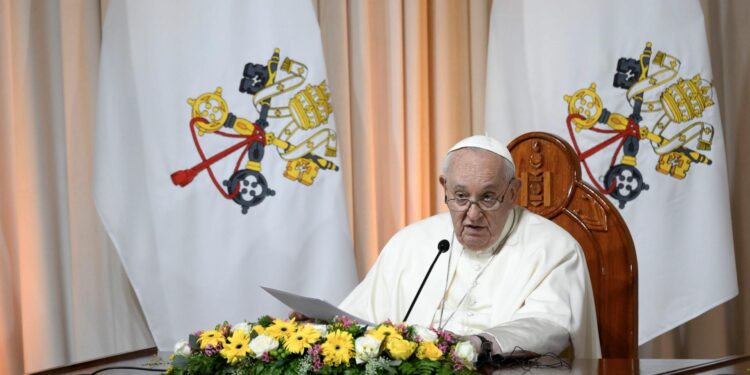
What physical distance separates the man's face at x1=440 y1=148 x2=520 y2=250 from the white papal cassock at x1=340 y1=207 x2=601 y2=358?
0.14m

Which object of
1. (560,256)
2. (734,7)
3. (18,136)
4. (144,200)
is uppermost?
(734,7)

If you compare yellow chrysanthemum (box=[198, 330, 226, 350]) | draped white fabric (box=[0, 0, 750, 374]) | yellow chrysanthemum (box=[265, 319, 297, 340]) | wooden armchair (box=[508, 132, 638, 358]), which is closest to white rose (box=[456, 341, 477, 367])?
yellow chrysanthemum (box=[265, 319, 297, 340])

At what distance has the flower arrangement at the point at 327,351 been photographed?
2.00 metres

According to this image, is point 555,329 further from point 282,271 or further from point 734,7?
point 734,7

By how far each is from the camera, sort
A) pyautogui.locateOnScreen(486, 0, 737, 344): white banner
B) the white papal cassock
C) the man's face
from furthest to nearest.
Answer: pyautogui.locateOnScreen(486, 0, 737, 344): white banner, the man's face, the white papal cassock

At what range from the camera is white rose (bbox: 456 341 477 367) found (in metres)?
2.06

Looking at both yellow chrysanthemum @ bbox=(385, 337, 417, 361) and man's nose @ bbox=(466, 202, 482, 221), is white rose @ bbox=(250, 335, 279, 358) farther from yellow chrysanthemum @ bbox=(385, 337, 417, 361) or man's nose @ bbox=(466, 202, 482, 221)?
man's nose @ bbox=(466, 202, 482, 221)

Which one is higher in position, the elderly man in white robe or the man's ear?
the man's ear

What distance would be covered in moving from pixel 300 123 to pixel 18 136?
4.29 feet

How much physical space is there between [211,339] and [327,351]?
0.32 metres

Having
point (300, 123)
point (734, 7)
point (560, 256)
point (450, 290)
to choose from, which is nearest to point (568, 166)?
point (560, 256)

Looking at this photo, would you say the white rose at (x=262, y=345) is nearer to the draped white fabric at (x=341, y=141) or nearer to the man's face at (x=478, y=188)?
the man's face at (x=478, y=188)

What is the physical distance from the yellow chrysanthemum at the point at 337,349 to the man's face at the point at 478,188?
132cm

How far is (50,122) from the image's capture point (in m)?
4.25
